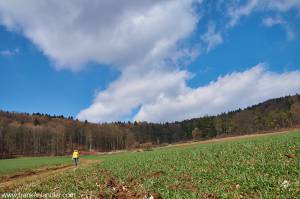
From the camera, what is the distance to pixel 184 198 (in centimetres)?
988

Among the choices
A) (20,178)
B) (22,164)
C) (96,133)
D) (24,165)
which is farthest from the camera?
(96,133)

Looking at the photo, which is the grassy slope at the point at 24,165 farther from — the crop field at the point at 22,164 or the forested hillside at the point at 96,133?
the forested hillside at the point at 96,133

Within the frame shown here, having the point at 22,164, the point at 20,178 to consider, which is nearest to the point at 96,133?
the point at 22,164

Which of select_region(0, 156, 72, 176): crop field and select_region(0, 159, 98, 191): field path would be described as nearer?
select_region(0, 159, 98, 191): field path

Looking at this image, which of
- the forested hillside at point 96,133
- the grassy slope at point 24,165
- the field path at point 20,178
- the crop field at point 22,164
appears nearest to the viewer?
the field path at point 20,178

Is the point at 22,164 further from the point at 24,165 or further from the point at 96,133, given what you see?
the point at 96,133

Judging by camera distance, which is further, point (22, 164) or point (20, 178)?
point (22, 164)

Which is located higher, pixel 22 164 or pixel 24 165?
pixel 22 164

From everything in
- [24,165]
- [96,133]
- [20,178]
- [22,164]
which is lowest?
[20,178]

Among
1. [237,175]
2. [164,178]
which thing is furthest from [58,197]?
[237,175]

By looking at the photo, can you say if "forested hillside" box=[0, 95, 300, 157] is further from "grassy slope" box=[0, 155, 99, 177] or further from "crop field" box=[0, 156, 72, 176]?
"crop field" box=[0, 156, 72, 176]

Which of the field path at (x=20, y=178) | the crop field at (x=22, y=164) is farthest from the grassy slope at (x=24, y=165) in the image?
the field path at (x=20, y=178)

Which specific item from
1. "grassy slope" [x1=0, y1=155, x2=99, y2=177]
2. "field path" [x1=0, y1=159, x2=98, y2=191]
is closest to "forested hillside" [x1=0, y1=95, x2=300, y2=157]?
"grassy slope" [x1=0, y1=155, x2=99, y2=177]

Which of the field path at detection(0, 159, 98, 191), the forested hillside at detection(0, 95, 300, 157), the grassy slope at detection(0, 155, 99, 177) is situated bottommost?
the field path at detection(0, 159, 98, 191)
